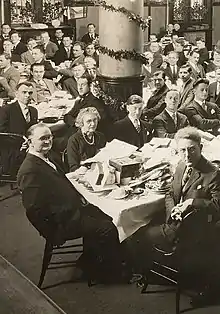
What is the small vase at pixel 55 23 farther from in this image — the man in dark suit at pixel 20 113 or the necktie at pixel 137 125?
the necktie at pixel 137 125

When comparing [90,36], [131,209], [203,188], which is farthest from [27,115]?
[203,188]

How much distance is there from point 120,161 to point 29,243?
80 cm

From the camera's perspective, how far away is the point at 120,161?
149 inches

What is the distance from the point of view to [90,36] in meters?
3.96

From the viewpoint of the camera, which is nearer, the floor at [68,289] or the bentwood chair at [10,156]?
the floor at [68,289]

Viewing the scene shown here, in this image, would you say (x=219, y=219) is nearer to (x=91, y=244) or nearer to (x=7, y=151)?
(x=91, y=244)

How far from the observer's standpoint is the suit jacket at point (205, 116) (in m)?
3.45

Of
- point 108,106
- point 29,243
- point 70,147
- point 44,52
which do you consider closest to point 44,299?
point 29,243

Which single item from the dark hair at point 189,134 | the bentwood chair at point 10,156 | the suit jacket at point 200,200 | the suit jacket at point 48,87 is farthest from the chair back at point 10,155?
the suit jacket at point 200,200

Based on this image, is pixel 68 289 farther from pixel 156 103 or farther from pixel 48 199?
pixel 156 103

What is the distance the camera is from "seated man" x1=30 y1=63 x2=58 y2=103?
4.38 metres

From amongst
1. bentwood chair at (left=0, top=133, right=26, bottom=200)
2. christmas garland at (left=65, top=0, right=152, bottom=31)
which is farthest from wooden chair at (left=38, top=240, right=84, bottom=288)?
christmas garland at (left=65, top=0, right=152, bottom=31)

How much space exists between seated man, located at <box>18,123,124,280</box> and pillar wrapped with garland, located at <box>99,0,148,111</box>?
549mm

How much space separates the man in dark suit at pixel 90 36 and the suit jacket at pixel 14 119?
602 millimetres
